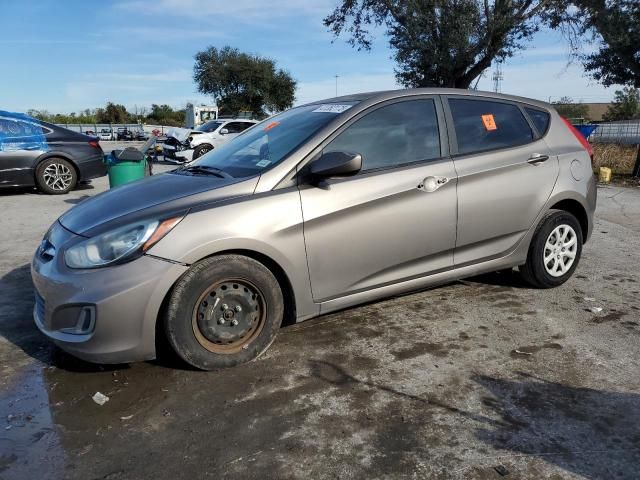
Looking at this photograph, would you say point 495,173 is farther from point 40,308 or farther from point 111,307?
point 40,308

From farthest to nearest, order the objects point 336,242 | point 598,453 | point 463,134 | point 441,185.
A: point 463,134 → point 441,185 → point 336,242 → point 598,453

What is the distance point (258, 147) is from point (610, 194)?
9704mm

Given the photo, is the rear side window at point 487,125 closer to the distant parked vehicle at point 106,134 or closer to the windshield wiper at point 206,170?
the windshield wiper at point 206,170

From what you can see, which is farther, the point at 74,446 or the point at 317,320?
the point at 317,320

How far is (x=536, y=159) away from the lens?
14.2 ft

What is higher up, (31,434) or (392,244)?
(392,244)

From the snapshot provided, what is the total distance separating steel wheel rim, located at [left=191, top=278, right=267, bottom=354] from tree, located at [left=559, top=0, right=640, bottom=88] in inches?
579

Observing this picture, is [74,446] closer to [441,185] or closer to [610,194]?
[441,185]

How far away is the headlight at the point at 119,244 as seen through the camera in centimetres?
298

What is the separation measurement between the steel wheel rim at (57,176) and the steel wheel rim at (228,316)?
852 cm

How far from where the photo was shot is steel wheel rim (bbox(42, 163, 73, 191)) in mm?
10227

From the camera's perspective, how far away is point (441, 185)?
3.85 metres

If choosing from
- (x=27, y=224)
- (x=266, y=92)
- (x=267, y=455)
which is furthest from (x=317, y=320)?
(x=266, y=92)

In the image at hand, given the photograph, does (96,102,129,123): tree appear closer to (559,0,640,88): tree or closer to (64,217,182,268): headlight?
(559,0,640,88): tree
